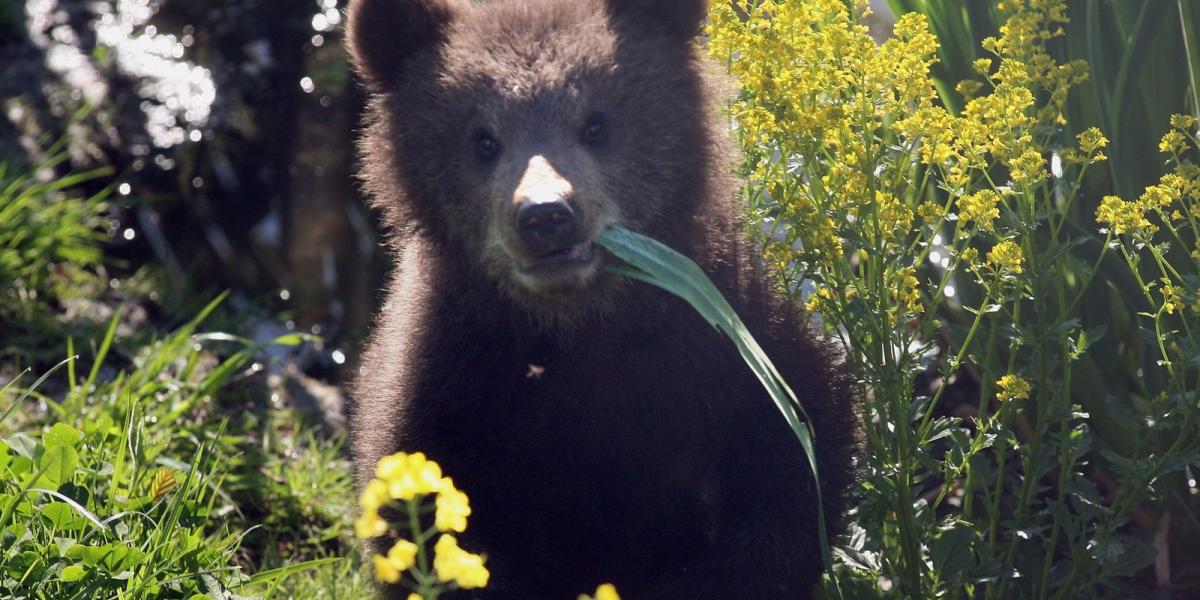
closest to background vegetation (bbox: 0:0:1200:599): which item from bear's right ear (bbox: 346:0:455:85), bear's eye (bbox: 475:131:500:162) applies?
bear's eye (bbox: 475:131:500:162)

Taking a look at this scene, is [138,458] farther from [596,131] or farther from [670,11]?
[670,11]

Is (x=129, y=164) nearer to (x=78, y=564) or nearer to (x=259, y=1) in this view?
(x=259, y=1)

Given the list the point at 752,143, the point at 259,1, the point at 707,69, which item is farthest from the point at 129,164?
the point at 752,143

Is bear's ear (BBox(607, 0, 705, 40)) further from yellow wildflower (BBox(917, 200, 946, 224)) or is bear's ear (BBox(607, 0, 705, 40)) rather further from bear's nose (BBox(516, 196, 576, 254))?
yellow wildflower (BBox(917, 200, 946, 224))

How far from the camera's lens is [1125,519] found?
3.09 meters

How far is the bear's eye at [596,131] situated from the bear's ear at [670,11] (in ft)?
1.06

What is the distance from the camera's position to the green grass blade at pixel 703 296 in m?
2.80

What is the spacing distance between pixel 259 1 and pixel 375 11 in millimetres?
3684

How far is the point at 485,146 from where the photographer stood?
384 centimetres

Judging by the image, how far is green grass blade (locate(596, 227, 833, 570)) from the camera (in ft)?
9.18

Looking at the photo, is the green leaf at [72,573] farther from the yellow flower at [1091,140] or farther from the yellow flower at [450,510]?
the yellow flower at [1091,140]

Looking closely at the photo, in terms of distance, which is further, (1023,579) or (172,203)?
(172,203)

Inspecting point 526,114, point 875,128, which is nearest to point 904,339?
point 875,128

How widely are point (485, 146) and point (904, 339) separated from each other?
4.17ft
